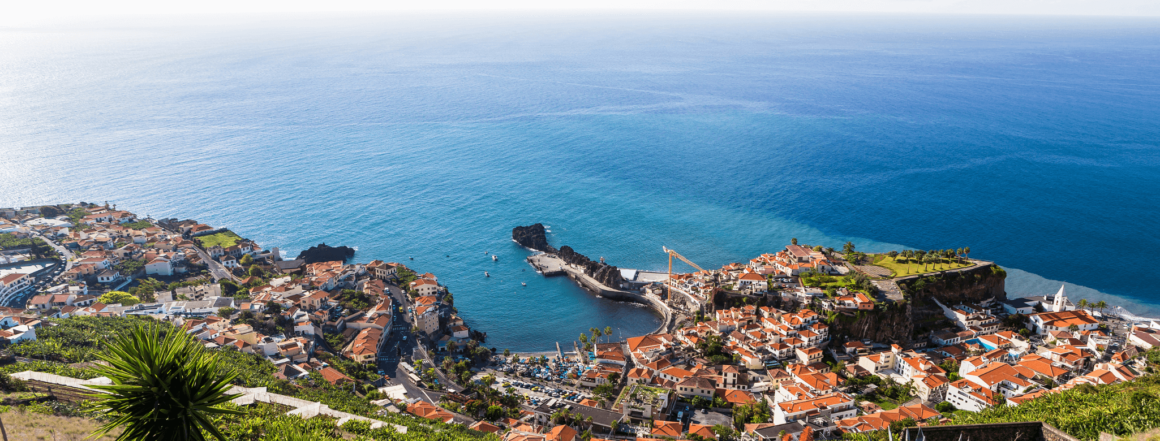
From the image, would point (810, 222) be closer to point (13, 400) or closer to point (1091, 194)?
point (1091, 194)

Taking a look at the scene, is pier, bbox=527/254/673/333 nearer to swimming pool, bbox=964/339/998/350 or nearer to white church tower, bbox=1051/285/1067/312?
swimming pool, bbox=964/339/998/350

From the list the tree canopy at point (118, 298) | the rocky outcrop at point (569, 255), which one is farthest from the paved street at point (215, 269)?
the rocky outcrop at point (569, 255)

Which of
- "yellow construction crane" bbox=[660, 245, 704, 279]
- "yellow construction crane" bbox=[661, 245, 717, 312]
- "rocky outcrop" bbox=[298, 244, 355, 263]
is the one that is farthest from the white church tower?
"rocky outcrop" bbox=[298, 244, 355, 263]

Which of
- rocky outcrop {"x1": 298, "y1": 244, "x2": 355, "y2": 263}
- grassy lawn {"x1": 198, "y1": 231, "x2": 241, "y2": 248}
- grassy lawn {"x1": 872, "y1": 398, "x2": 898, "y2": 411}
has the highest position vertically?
grassy lawn {"x1": 198, "y1": 231, "x2": 241, "y2": 248}

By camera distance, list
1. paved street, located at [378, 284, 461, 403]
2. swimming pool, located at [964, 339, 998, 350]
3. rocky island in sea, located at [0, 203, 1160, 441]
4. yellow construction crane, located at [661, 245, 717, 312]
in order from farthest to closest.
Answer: yellow construction crane, located at [661, 245, 717, 312], swimming pool, located at [964, 339, 998, 350], paved street, located at [378, 284, 461, 403], rocky island in sea, located at [0, 203, 1160, 441]

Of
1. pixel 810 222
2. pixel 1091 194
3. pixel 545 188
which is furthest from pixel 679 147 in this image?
pixel 1091 194

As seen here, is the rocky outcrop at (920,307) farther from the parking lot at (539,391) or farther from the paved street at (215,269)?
the paved street at (215,269)

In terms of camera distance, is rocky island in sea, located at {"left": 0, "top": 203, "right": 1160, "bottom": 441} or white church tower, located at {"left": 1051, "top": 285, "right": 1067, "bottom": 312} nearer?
rocky island in sea, located at {"left": 0, "top": 203, "right": 1160, "bottom": 441}

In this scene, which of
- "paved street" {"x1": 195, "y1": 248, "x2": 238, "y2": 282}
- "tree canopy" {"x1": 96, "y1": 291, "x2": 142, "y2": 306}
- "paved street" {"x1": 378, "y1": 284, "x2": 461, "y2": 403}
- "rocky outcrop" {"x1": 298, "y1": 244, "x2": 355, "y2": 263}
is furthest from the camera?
"rocky outcrop" {"x1": 298, "y1": 244, "x2": 355, "y2": 263}
